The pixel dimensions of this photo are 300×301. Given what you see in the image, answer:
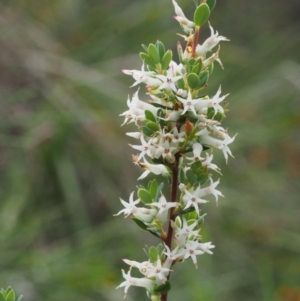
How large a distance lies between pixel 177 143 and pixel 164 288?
18 centimetres

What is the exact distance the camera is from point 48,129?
240cm

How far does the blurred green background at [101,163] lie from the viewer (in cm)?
217

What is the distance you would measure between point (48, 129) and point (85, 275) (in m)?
0.70

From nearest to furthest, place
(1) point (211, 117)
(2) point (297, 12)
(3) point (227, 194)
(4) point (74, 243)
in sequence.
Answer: (1) point (211, 117)
(4) point (74, 243)
(3) point (227, 194)
(2) point (297, 12)

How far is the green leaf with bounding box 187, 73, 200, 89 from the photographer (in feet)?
2.29

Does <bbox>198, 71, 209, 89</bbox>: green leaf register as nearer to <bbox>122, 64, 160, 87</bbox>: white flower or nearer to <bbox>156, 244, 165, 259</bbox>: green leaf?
<bbox>122, 64, 160, 87</bbox>: white flower

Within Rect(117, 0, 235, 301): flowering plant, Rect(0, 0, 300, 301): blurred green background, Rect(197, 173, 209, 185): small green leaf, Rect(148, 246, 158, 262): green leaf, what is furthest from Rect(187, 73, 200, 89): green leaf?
Rect(0, 0, 300, 301): blurred green background

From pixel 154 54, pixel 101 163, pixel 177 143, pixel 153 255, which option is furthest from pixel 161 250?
pixel 101 163

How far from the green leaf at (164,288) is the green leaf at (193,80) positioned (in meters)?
0.24

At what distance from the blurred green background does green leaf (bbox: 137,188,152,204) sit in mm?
1067

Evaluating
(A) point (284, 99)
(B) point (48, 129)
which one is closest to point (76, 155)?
(B) point (48, 129)

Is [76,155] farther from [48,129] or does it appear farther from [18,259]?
[18,259]

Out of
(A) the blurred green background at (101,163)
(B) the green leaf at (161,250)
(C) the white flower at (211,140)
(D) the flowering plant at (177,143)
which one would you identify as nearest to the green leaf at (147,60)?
(D) the flowering plant at (177,143)

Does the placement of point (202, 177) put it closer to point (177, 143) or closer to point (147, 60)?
point (177, 143)
